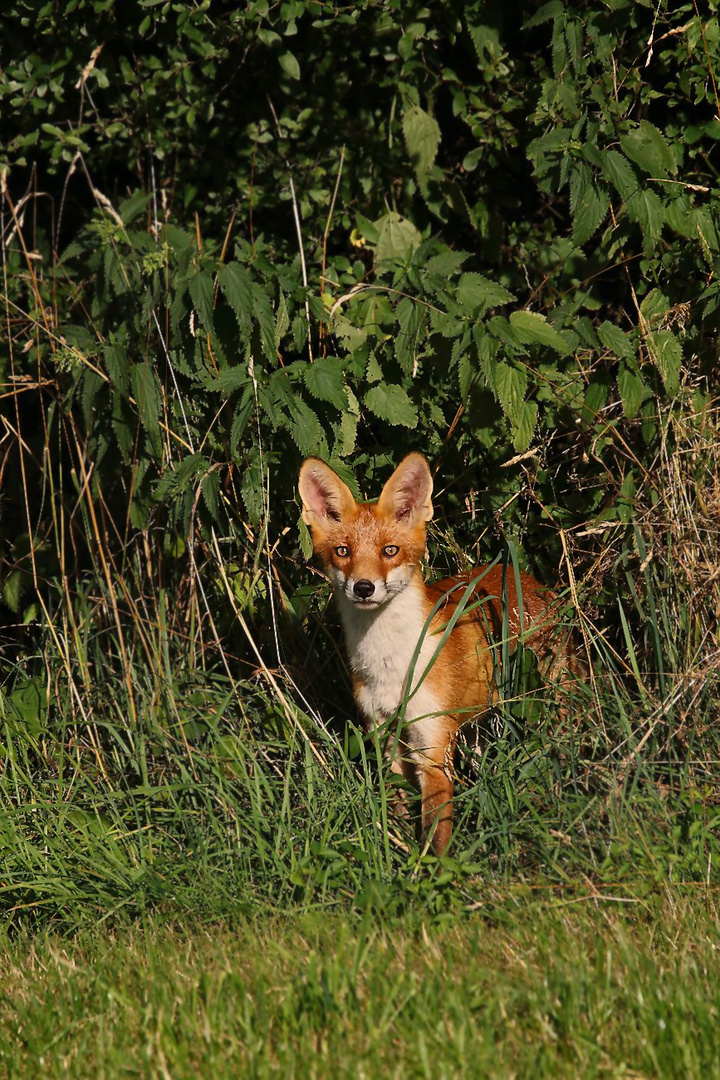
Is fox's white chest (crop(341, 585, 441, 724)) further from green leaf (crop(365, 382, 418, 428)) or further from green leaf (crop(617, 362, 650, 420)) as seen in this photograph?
green leaf (crop(617, 362, 650, 420))

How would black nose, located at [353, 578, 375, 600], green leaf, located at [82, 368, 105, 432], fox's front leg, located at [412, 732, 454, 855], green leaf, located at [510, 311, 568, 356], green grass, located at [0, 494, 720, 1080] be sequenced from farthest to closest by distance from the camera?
green leaf, located at [82, 368, 105, 432] → green leaf, located at [510, 311, 568, 356] → black nose, located at [353, 578, 375, 600] → fox's front leg, located at [412, 732, 454, 855] → green grass, located at [0, 494, 720, 1080]

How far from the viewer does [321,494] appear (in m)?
4.84

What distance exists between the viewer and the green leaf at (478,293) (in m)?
4.71

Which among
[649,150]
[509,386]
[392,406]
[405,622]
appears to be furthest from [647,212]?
[405,622]

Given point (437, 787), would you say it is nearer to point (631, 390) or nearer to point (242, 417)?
point (242, 417)

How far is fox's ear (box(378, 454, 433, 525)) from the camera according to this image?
473 cm

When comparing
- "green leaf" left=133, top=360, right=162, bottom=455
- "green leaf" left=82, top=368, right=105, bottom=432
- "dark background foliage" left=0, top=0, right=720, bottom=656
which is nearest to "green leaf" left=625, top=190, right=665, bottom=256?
"dark background foliage" left=0, top=0, right=720, bottom=656

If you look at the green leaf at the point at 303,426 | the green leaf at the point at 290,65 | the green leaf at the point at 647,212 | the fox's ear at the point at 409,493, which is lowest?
the fox's ear at the point at 409,493

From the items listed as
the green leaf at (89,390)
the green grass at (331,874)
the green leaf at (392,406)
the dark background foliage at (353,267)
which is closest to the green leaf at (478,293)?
the dark background foliage at (353,267)

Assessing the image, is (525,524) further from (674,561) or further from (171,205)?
(171,205)

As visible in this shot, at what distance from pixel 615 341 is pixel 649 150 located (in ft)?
2.69

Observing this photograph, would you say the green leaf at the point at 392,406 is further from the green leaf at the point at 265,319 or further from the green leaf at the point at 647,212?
the green leaf at the point at 647,212

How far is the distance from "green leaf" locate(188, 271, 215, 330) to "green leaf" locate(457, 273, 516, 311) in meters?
1.03

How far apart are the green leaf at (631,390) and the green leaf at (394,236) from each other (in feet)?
4.59
